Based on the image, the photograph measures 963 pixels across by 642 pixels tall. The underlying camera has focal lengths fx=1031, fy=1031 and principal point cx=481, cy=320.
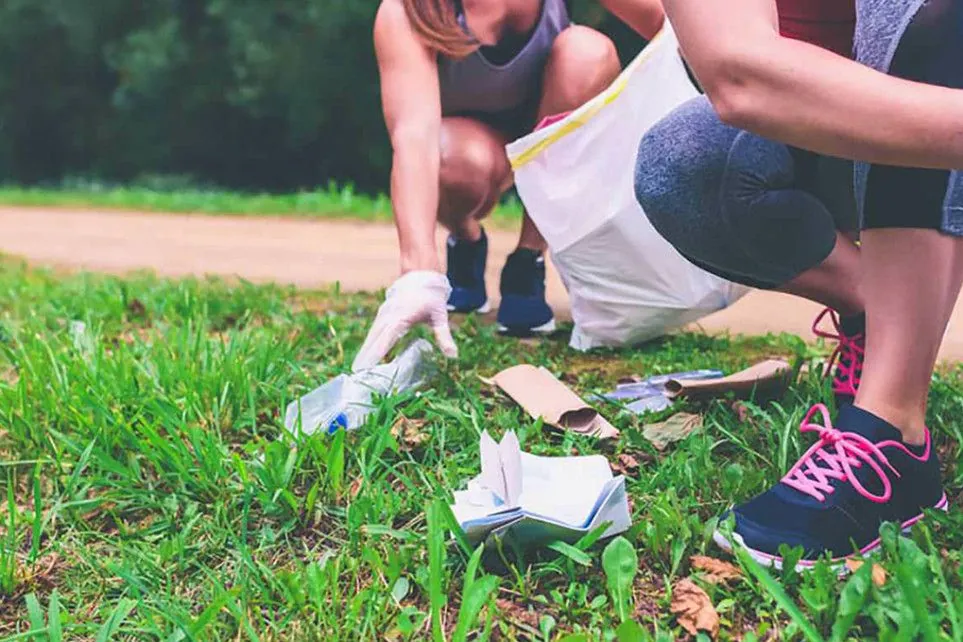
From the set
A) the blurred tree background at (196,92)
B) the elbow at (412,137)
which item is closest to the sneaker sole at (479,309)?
the elbow at (412,137)

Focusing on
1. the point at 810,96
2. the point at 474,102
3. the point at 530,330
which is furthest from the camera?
the point at 474,102

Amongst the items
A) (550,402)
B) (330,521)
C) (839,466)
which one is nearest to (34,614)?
(330,521)

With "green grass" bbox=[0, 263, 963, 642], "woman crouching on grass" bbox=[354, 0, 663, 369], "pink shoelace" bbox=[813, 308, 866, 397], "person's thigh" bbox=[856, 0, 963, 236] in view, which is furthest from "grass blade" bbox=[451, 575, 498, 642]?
"woman crouching on grass" bbox=[354, 0, 663, 369]

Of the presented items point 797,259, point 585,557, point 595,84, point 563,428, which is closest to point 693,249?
point 797,259

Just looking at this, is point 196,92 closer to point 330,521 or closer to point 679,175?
point 679,175

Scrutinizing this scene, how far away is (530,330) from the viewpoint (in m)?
2.29

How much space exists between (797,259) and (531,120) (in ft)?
3.60

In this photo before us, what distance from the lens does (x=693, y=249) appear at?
155 centimetres

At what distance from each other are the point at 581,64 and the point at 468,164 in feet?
1.12

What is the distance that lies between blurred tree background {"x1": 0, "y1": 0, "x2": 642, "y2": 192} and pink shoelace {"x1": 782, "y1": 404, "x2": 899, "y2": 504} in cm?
685

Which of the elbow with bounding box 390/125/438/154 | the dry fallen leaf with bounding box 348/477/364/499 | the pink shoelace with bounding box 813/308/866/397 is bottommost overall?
the dry fallen leaf with bounding box 348/477/364/499

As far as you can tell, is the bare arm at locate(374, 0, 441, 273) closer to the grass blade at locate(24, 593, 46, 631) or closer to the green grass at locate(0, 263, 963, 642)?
the green grass at locate(0, 263, 963, 642)

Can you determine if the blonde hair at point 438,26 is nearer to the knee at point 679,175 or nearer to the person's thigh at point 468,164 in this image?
the person's thigh at point 468,164

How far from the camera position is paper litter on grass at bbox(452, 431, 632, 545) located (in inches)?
45.3
